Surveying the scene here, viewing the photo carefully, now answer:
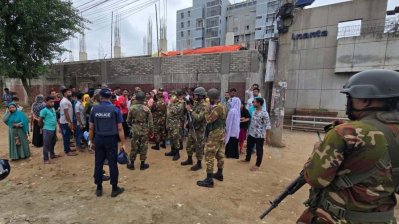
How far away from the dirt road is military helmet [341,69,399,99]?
248 cm

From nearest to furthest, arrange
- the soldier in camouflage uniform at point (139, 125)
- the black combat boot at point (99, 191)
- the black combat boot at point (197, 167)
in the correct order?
Answer: the black combat boot at point (99, 191), the soldier in camouflage uniform at point (139, 125), the black combat boot at point (197, 167)

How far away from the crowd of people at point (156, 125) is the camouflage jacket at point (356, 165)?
297cm

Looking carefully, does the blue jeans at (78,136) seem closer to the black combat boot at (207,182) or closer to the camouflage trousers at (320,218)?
the black combat boot at (207,182)

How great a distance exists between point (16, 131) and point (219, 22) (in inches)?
1863

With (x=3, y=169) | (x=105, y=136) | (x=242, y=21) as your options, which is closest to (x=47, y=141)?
(x=105, y=136)

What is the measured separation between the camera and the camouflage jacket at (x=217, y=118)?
4.49 meters

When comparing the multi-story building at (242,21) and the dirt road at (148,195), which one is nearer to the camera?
the dirt road at (148,195)

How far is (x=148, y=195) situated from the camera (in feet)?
13.6

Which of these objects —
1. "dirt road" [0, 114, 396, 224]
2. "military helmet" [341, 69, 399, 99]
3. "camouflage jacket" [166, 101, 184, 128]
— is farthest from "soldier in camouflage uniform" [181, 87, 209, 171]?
"military helmet" [341, 69, 399, 99]

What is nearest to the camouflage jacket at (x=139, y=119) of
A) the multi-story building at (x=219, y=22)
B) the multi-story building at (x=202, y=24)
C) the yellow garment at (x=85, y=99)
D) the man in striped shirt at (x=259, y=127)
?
the yellow garment at (x=85, y=99)

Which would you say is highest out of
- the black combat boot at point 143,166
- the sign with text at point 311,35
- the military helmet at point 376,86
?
the sign with text at point 311,35

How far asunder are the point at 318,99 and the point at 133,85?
9.91 meters

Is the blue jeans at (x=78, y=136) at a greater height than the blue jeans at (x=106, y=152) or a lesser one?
lesser

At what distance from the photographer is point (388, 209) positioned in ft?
5.16
